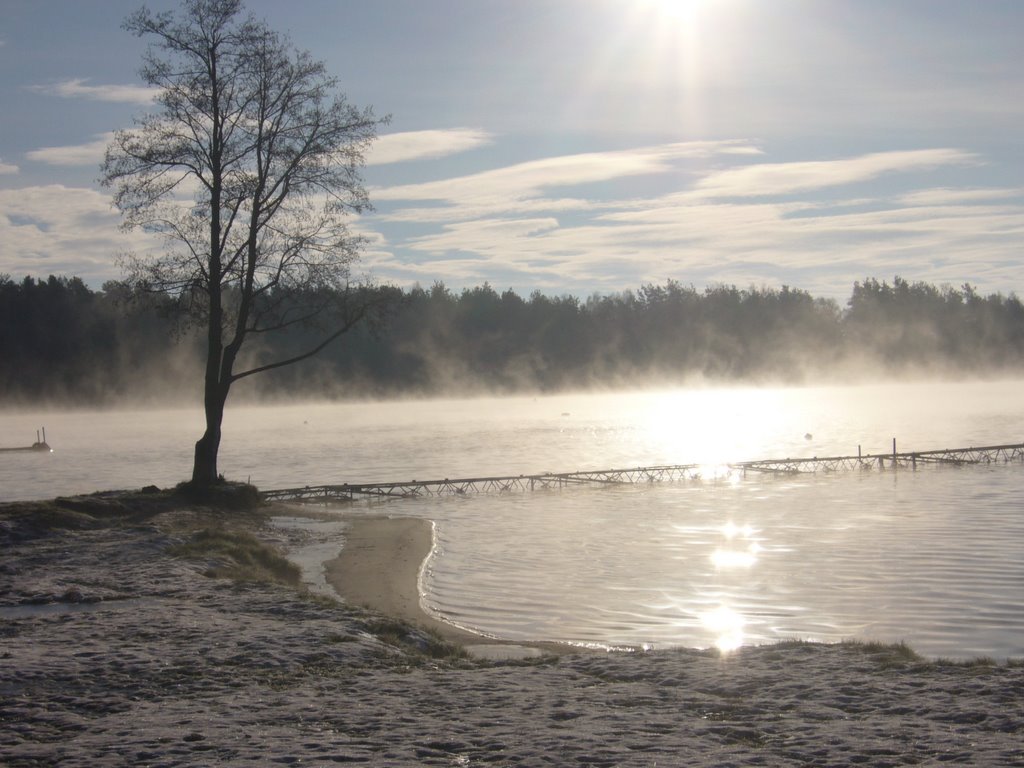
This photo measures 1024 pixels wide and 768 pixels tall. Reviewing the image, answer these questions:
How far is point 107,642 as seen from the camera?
426 inches

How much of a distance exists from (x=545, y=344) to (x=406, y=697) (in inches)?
5944

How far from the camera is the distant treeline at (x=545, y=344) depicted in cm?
10881

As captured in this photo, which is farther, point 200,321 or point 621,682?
point 200,321

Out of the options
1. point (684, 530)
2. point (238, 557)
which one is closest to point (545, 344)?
point (684, 530)

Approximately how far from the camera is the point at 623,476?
44000mm

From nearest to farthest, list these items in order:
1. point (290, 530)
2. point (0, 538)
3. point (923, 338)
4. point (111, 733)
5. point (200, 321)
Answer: point (111, 733) < point (0, 538) < point (290, 530) < point (200, 321) < point (923, 338)

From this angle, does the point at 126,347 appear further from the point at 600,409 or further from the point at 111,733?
the point at 111,733

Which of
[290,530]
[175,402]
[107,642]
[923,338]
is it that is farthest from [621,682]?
[923,338]

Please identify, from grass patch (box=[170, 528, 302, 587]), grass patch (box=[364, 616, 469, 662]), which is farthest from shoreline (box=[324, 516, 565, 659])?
grass patch (box=[170, 528, 302, 587])

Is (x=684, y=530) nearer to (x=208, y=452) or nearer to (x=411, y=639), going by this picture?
(x=208, y=452)

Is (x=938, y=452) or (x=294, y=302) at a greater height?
(x=294, y=302)

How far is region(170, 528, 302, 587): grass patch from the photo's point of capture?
16.6 metres

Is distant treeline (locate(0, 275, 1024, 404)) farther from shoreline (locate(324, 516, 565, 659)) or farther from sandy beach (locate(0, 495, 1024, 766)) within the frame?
sandy beach (locate(0, 495, 1024, 766))

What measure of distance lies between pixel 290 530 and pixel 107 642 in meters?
13.9
